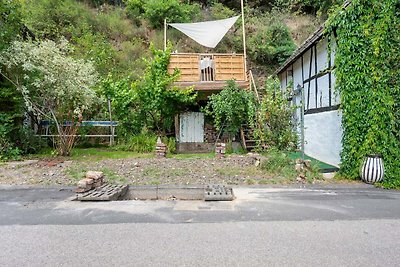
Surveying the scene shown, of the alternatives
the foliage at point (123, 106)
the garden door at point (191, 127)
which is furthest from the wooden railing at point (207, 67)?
the foliage at point (123, 106)

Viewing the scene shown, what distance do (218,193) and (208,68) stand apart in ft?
27.4

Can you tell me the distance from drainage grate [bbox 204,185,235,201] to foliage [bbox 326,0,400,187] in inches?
131

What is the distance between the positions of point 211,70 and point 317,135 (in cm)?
555

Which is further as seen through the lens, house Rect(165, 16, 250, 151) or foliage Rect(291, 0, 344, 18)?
foliage Rect(291, 0, 344, 18)

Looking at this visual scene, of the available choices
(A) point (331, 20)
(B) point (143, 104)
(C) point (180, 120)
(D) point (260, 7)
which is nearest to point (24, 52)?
(B) point (143, 104)

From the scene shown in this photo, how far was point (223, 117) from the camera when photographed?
11539 millimetres

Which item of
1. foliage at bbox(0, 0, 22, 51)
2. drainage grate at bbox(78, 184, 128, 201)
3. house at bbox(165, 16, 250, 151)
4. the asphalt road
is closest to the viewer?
the asphalt road

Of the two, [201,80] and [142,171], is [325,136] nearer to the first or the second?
[201,80]

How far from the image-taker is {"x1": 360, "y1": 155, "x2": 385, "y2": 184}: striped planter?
622 cm

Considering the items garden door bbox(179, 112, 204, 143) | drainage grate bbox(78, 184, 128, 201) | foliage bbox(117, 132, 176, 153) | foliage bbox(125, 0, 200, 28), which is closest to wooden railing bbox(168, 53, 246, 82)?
garden door bbox(179, 112, 204, 143)

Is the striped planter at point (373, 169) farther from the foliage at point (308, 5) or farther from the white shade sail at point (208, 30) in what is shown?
the foliage at point (308, 5)

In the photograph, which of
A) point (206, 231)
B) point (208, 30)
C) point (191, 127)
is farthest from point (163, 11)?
point (206, 231)

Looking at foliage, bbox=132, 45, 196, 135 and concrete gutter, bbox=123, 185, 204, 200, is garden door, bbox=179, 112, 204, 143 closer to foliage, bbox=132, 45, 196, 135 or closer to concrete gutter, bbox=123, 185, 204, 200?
foliage, bbox=132, 45, 196, 135

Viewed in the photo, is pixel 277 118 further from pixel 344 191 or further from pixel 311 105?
pixel 311 105
